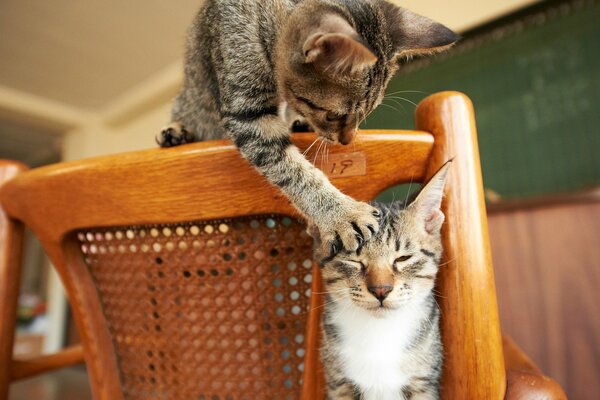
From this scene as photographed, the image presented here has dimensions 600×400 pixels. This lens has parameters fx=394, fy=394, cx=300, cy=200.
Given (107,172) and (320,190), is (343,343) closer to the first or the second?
(320,190)

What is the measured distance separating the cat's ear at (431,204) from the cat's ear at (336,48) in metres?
0.23

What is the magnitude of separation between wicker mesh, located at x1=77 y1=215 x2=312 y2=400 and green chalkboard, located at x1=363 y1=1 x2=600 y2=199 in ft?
4.05

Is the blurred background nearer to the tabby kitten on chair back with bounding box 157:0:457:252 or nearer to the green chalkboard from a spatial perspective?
the green chalkboard

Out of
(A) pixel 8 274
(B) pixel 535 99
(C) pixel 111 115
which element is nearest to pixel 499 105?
(B) pixel 535 99

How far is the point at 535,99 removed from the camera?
1.84 metres

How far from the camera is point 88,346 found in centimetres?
53

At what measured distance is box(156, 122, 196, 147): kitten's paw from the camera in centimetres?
90

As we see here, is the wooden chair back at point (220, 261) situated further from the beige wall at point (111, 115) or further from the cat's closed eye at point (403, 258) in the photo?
the beige wall at point (111, 115)

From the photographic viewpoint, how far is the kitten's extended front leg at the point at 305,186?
0.54 meters

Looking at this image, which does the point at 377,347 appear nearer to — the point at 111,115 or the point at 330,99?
the point at 330,99

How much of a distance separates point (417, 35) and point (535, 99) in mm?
1400

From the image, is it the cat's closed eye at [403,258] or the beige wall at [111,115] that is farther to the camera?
the beige wall at [111,115]

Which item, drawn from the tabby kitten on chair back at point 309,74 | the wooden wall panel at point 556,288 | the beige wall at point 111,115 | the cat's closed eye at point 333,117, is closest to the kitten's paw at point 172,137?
the tabby kitten on chair back at point 309,74

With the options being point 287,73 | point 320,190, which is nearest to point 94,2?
point 287,73
